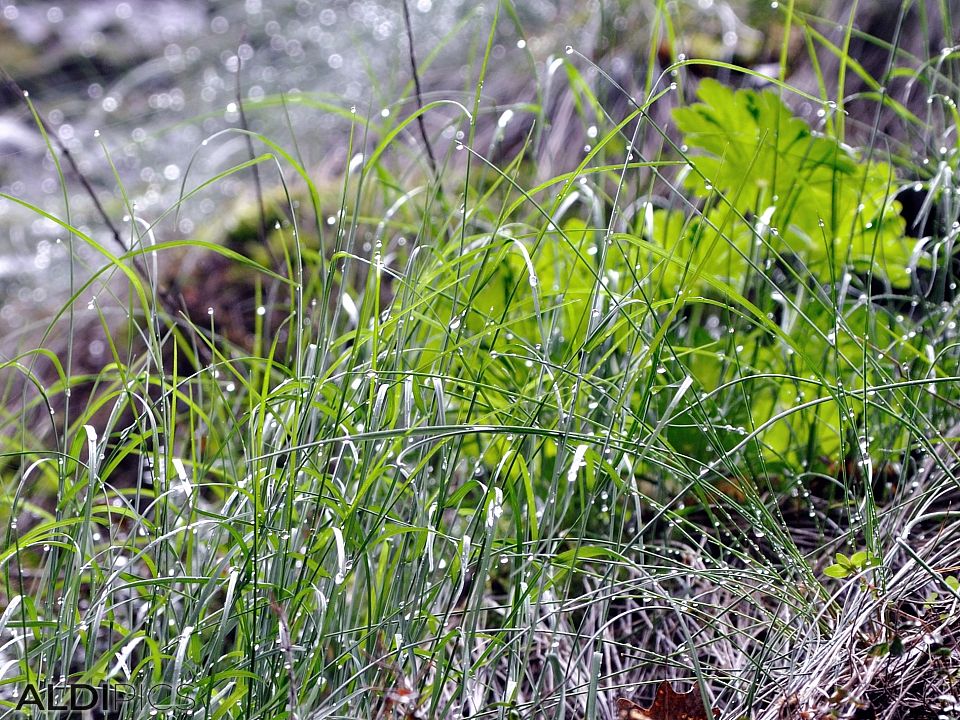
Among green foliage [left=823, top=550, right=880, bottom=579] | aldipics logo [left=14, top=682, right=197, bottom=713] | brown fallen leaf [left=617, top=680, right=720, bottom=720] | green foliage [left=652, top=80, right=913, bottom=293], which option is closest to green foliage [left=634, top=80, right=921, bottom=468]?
green foliage [left=652, top=80, right=913, bottom=293]

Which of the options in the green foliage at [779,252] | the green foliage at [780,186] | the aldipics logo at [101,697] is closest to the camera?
the aldipics logo at [101,697]

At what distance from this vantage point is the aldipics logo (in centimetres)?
73

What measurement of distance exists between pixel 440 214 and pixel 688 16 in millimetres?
1044

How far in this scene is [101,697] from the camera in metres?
0.84

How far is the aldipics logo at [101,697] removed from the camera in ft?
2.41

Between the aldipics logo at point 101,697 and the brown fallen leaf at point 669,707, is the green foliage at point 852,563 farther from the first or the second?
the aldipics logo at point 101,697

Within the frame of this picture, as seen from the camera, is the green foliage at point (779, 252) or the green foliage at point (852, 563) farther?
the green foliage at point (779, 252)

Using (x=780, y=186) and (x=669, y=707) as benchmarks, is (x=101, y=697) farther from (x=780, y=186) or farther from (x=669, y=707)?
(x=780, y=186)

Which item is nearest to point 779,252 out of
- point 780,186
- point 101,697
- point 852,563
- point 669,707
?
point 780,186

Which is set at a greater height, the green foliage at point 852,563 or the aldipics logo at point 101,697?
the green foliage at point 852,563

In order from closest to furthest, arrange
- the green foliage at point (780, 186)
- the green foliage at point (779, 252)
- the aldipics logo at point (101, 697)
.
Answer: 1. the aldipics logo at point (101, 697)
2. the green foliage at point (779, 252)
3. the green foliage at point (780, 186)

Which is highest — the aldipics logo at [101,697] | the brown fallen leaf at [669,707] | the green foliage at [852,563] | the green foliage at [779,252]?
the green foliage at [779,252]

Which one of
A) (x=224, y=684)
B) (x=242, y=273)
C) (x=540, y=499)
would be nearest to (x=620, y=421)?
(x=540, y=499)

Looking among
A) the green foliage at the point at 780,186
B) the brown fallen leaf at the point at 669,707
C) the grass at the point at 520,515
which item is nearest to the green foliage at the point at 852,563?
the grass at the point at 520,515
